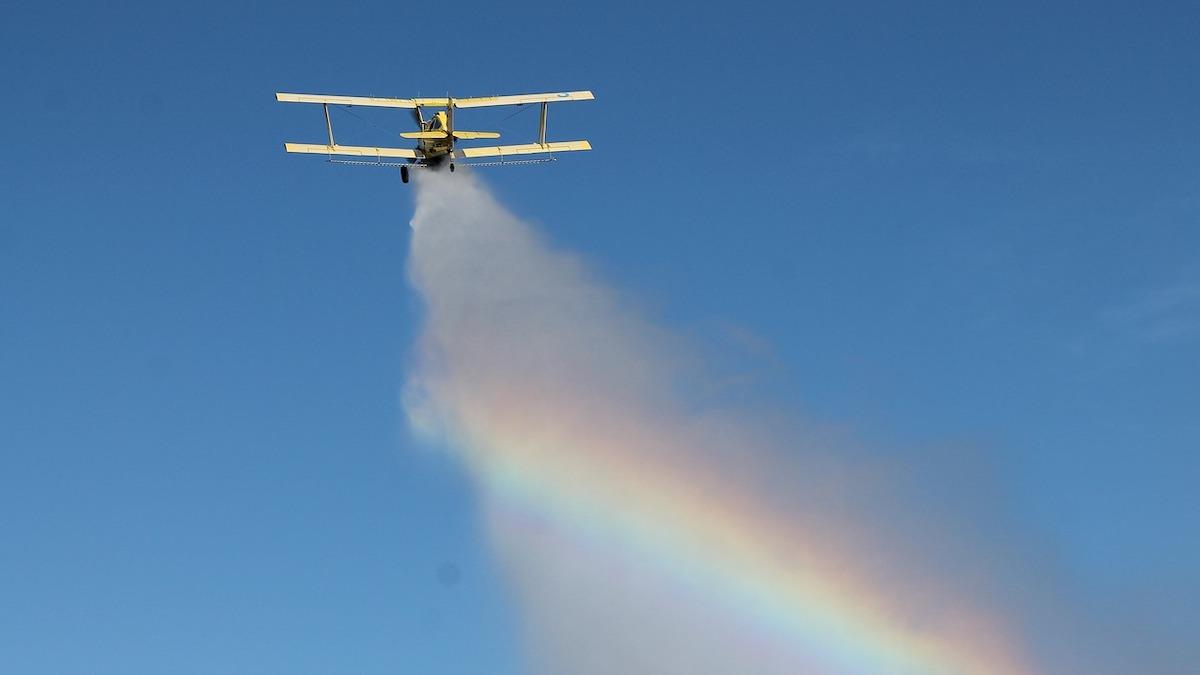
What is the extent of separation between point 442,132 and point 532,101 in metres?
16.2

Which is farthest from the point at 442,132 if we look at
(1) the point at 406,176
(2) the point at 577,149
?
(2) the point at 577,149

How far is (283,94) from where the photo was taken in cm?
14238

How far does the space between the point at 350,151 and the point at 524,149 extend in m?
15.0

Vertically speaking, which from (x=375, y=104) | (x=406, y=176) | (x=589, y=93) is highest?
(x=589, y=93)

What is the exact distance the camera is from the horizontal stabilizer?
136m

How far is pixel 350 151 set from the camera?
137 m

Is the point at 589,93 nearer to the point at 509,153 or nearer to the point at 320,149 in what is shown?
the point at 509,153

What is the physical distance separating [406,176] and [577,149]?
17.5 meters

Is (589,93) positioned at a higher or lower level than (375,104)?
higher

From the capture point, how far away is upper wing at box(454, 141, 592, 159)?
452 feet

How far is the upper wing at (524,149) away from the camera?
452 feet

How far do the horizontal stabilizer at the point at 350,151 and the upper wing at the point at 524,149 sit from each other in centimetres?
427

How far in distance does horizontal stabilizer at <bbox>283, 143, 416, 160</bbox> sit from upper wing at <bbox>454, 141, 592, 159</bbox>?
14.0 ft

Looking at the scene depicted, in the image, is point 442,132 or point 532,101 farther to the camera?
point 532,101
